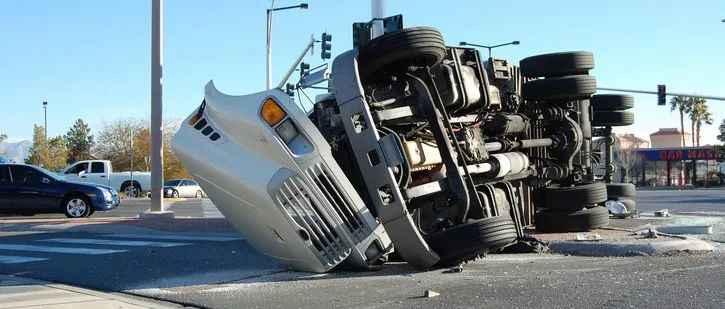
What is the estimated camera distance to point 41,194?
1762 cm

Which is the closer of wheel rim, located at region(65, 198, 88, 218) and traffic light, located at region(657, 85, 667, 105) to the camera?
wheel rim, located at region(65, 198, 88, 218)

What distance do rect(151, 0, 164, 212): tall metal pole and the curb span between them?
991 cm

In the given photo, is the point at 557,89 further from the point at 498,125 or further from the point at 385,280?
the point at 385,280

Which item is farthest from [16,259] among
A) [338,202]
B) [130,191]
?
[130,191]

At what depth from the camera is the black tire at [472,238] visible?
21.0 ft

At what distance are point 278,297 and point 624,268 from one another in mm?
3475

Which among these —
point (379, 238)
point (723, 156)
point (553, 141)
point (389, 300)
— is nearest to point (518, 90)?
point (553, 141)

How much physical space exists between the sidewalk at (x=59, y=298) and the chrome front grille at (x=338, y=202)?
1.53 metres

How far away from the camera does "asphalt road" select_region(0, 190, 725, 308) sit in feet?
19.0

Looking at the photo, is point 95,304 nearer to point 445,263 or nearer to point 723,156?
point 445,263

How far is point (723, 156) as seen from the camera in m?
68.1

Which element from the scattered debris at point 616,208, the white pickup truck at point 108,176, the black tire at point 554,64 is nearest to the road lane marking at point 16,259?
the black tire at point 554,64

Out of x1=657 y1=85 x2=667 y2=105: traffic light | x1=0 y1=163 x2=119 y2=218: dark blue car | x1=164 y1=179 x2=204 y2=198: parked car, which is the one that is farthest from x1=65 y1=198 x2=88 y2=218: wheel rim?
x1=657 y1=85 x2=667 y2=105: traffic light

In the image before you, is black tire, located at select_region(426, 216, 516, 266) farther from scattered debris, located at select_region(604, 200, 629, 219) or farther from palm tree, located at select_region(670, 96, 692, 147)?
palm tree, located at select_region(670, 96, 692, 147)
